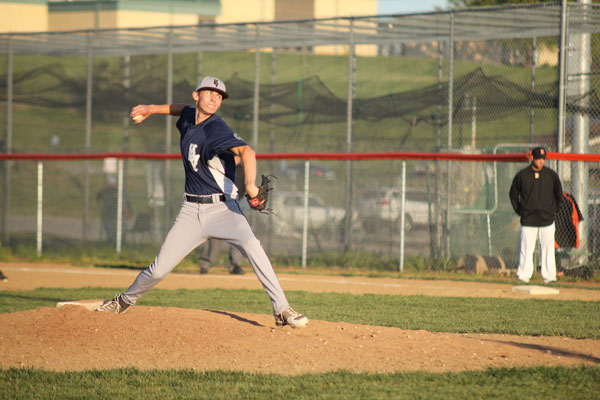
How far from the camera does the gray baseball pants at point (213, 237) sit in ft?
21.7

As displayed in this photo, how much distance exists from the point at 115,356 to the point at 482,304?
5.31 metres

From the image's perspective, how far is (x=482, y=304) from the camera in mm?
9836

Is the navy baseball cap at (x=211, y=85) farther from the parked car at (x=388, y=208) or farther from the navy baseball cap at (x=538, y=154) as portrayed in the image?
the parked car at (x=388, y=208)

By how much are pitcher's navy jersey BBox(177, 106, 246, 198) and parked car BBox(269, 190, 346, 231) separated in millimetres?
8621

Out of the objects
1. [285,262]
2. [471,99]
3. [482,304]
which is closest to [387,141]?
[471,99]

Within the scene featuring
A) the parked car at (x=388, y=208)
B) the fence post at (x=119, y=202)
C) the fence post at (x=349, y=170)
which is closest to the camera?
the parked car at (x=388, y=208)

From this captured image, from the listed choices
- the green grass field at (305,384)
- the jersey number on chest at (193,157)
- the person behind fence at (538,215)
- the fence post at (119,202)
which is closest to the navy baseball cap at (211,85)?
the jersey number on chest at (193,157)

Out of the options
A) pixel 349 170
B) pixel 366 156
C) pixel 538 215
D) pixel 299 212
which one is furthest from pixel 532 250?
pixel 299 212

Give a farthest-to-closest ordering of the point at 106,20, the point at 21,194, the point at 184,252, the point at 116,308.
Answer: the point at 106,20, the point at 21,194, the point at 116,308, the point at 184,252

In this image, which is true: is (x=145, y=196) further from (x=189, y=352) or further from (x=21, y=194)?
(x=189, y=352)

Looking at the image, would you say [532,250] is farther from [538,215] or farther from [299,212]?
[299,212]

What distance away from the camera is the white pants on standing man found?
11.8 meters

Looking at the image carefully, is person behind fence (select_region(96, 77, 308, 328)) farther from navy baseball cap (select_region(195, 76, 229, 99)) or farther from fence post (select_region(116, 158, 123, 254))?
fence post (select_region(116, 158, 123, 254))

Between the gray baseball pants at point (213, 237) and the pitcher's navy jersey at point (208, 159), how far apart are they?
16 centimetres
